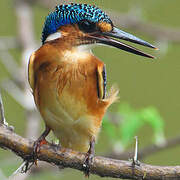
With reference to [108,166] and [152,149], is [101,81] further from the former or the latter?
[152,149]

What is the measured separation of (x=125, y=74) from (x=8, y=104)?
184cm

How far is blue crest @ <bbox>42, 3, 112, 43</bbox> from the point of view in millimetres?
2729

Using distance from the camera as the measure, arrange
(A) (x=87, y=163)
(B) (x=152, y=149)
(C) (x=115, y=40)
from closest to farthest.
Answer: (A) (x=87, y=163) < (C) (x=115, y=40) < (B) (x=152, y=149)

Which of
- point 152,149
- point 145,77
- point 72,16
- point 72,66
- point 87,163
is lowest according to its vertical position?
point 145,77

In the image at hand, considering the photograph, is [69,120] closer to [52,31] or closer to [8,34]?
[52,31]

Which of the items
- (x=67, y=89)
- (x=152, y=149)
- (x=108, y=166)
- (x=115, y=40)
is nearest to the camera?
(x=108, y=166)

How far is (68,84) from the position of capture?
280 centimetres

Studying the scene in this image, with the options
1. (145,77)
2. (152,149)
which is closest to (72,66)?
(152,149)

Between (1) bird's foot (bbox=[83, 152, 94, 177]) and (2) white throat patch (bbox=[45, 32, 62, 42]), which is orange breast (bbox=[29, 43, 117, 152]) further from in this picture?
(1) bird's foot (bbox=[83, 152, 94, 177])

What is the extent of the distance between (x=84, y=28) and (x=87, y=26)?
2 centimetres

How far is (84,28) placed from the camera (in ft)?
9.11

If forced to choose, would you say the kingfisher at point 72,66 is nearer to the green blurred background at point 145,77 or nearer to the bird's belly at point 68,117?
the bird's belly at point 68,117

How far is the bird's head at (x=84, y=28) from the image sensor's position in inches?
107

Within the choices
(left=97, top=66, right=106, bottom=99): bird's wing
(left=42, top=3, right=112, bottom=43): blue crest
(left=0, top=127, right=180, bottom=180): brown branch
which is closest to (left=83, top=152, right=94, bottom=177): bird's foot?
(left=0, top=127, right=180, bottom=180): brown branch
